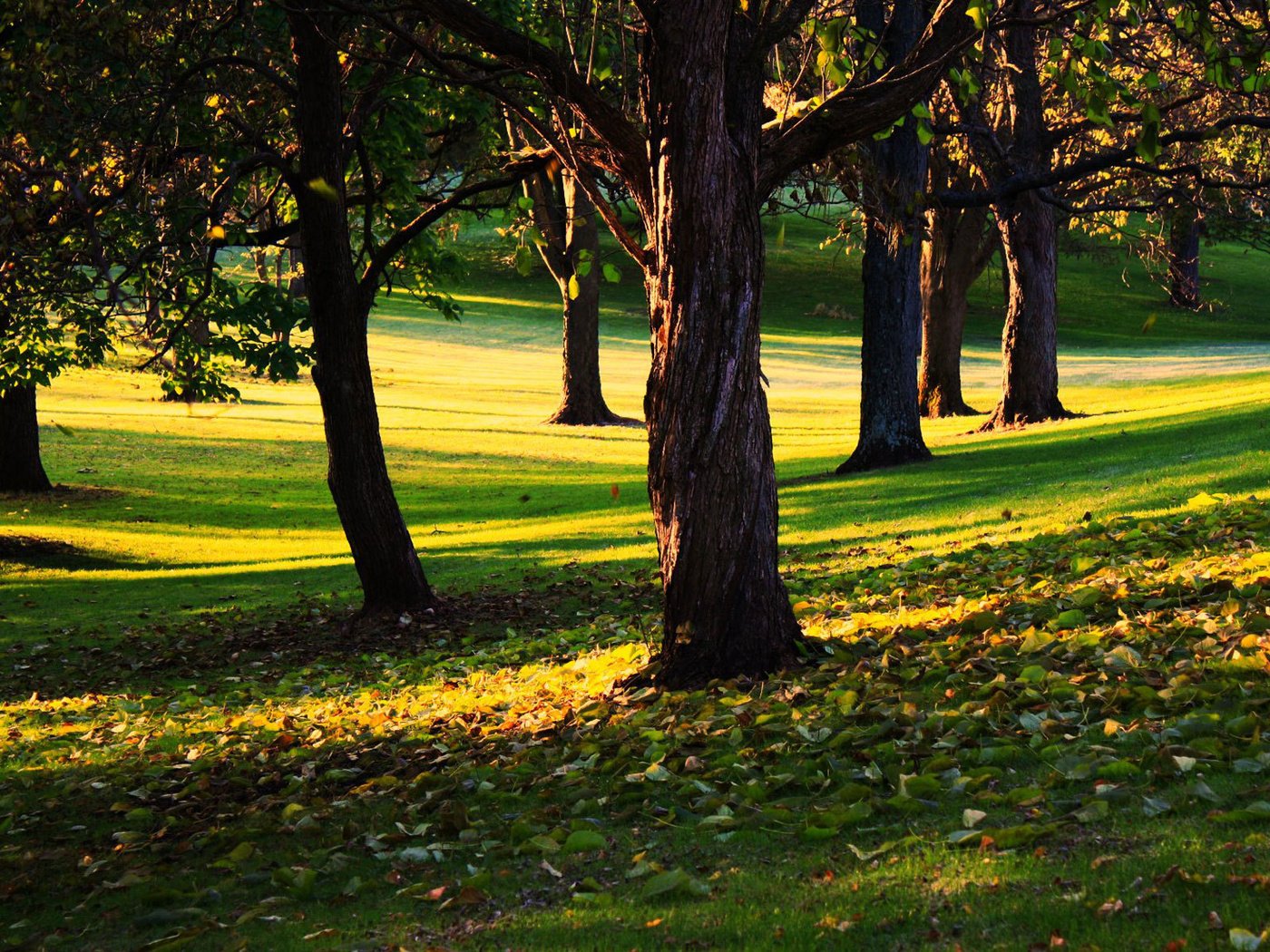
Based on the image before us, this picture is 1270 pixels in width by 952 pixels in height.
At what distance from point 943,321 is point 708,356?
83.6 ft

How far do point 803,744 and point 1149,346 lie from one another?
2325 inches

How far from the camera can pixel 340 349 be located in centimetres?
1430

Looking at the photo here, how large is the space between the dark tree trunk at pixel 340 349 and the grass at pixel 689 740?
0.80 m

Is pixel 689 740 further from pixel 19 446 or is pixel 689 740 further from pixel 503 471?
pixel 503 471

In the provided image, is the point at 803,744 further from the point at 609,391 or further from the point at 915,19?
the point at 609,391

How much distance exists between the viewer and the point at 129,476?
96.1 ft

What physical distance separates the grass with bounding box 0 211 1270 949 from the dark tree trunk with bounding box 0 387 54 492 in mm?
3969

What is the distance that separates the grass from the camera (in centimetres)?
493

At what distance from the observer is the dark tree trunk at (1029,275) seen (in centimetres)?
2525

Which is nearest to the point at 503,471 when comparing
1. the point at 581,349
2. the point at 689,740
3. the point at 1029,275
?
the point at 581,349

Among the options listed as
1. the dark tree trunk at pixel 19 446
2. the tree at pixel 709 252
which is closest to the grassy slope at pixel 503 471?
the dark tree trunk at pixel 19 446

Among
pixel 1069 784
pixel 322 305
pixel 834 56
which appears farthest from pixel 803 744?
pixel 322 305

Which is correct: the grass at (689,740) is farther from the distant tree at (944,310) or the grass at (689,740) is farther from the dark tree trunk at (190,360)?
the distant tree at (944,310)

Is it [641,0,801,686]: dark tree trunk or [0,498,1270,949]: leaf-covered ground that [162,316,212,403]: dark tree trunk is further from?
[641,0,801,686]: dark tree trunk
